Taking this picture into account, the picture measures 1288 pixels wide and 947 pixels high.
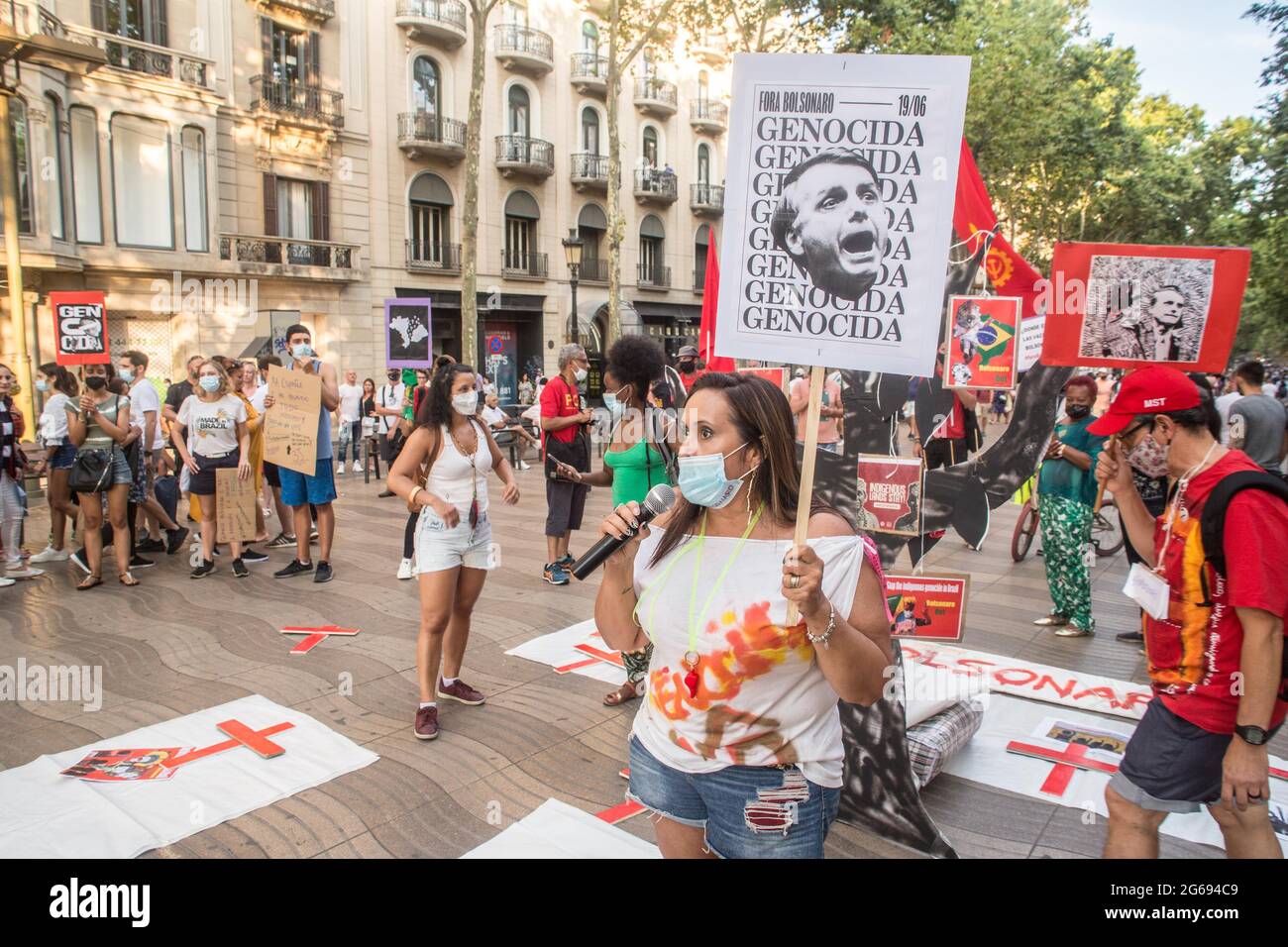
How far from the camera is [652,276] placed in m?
35.2

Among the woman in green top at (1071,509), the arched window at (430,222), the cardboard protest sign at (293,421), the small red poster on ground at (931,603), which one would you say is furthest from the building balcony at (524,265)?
the small red poster on ground at (931,603)

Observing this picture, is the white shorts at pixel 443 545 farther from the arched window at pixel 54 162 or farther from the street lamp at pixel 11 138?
the arched window at pixel 54 162

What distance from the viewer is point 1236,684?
7.93 feet

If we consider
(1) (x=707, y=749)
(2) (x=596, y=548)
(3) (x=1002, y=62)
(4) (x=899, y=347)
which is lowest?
(1) (x=707, y=749)

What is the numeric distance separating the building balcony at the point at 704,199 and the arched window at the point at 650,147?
211 centimetres

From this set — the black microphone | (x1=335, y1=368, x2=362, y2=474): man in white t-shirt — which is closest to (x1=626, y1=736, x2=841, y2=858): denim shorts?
the black microphone

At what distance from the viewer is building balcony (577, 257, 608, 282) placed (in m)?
31.9

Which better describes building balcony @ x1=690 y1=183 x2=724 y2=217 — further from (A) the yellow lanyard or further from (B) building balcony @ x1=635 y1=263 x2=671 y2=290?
(A) the yellow lanyard

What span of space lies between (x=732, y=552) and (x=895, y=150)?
109 cm

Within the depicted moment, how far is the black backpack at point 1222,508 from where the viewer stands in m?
2.41

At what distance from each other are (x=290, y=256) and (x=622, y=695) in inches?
880
